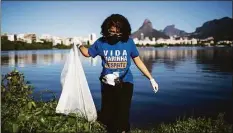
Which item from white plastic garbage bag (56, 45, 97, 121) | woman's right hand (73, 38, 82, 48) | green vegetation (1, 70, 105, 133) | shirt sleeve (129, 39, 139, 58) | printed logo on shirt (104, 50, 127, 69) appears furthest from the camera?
woman's right hand (73, 38, 82, 48)

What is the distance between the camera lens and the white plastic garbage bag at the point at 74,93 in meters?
4.64

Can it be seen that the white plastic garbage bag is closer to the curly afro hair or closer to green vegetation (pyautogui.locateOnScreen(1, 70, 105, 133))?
green vegetation (pyautogui.locateOnScreen(1, 70, 105, 133))

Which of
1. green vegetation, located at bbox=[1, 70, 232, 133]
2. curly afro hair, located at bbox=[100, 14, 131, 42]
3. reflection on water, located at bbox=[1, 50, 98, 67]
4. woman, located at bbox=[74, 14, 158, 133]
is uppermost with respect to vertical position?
curly afro hair, located at bbox=[100, 14, 131, 42]

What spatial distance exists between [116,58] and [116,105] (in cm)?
78

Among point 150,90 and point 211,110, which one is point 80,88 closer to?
point 211,110

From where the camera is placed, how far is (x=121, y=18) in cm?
440

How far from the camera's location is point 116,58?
4312mm

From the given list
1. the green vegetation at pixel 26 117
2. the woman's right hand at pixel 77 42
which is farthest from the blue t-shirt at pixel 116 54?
the green vegetation at pixel 26 117

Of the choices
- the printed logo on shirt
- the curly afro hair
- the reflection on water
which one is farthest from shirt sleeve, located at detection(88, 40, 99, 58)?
the reflection on water

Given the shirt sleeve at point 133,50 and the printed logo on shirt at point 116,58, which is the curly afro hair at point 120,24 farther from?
the printed logo on shirt at point 116,58

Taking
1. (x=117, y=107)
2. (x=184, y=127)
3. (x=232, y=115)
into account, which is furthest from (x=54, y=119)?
(x=232, y=115)

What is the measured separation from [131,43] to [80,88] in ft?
3.50

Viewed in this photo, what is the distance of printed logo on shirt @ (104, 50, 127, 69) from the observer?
432 centimetres

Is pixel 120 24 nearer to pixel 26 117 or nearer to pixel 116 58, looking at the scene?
pixel 116 58
